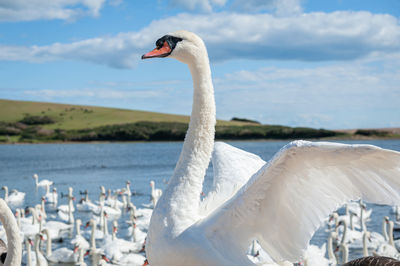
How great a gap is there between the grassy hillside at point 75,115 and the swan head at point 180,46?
281 ft

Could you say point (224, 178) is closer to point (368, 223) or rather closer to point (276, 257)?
point (276, 257)

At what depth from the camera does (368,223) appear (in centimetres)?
2006

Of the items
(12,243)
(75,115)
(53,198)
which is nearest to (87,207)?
(53,198)

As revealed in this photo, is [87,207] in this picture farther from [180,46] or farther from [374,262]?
[180,46]

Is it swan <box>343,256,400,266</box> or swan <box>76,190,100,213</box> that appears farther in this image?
swan <box>76,190,100,213</box>

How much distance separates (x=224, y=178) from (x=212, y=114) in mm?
1162

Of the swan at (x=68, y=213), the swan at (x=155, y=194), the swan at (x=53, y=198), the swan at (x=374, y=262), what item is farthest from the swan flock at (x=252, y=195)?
the swan at (x=53, y=198)

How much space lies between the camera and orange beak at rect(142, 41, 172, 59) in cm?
443

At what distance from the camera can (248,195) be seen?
4246mm

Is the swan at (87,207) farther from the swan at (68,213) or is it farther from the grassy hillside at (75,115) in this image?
the grassy hillside at (75,115)

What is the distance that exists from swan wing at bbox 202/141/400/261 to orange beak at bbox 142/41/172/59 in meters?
1.30

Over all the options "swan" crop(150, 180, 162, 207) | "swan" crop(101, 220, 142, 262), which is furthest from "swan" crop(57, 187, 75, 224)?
"swan" crop(101, 220, 142, 262)

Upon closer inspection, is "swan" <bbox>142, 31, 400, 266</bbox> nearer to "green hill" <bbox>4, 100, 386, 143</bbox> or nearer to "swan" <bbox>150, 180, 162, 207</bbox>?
"swan" <bbox>150, 180, 162, 207</bbox>

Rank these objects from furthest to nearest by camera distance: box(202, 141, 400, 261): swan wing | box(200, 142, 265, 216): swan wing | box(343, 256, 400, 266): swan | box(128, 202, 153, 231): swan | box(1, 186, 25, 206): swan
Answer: box(1, 186, 25, 206): swan < box(128, 202, 153, 231): swan < box(200, 142, 265, 216): swan wing < box(343, 256, 400, 266): swan < box(202, 141, 400, 261): swan wing
